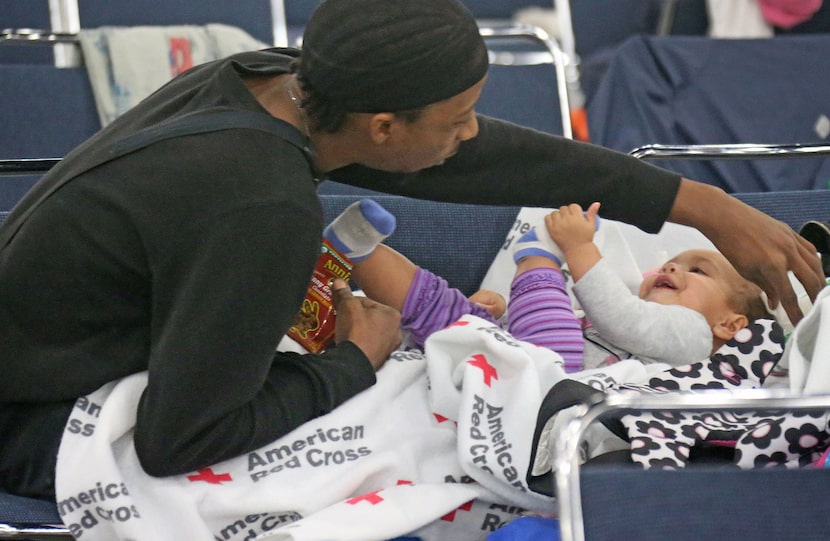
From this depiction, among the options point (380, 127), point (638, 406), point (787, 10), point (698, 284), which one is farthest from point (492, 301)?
point (787, 10)

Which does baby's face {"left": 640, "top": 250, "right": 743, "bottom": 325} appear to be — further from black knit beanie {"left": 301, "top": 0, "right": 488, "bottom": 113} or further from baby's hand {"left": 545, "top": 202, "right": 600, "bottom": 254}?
black knit beanie {"left": 301, "top": 0, "right": 488, "bottom": 113}

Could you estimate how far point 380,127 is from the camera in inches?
46.3

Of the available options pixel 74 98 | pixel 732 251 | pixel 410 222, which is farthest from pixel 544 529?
pixel 74 98

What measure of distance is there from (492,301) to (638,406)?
84 cm

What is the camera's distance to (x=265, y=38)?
3254mm

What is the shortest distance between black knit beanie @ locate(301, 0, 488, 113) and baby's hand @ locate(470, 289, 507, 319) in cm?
73

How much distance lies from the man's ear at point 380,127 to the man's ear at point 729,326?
0.78m

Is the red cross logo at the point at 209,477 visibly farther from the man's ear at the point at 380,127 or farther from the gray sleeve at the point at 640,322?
the gray sleeve at the point at 640,322

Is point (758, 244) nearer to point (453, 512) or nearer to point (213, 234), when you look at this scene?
point (453, 512)

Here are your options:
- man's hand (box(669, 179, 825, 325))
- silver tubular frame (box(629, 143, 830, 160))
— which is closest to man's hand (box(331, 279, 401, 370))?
man's hand (box(669, 179, 825, 325))

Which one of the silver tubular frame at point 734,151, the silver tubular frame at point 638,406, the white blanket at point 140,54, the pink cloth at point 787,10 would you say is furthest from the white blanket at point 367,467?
the pink cloth at point 787,10

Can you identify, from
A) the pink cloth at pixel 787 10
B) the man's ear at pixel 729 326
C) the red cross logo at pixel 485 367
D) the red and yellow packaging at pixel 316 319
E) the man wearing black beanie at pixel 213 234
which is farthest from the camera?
the pink cloth at pixel 787 10

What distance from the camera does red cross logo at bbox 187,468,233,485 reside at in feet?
4.15

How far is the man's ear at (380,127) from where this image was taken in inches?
45.5
